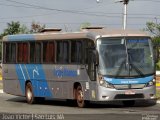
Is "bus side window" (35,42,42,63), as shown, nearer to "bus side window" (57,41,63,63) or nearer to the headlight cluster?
"bus side window" (57,41,63,63)

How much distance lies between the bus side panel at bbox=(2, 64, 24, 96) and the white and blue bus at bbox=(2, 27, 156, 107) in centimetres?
180

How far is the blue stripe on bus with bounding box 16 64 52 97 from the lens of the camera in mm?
26047

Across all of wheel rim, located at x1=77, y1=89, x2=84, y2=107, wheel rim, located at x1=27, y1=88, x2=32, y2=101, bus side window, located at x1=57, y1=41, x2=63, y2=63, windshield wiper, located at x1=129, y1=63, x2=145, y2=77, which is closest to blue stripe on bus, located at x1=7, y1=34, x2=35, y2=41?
wheel rim, located at x1=27, y1=88, x2=32, y2=101

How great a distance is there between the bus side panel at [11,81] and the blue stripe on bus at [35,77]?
0.96 ft

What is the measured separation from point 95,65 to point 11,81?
23.2 feet

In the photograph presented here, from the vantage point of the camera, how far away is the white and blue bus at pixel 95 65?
22.4 metres

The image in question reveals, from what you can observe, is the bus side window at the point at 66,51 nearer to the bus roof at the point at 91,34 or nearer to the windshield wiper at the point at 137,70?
the bus roof at the point at 91,34

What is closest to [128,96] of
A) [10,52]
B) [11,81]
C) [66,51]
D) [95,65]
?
[95,65]

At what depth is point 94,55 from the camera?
73.7 feet

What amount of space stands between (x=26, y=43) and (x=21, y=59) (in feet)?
2.56

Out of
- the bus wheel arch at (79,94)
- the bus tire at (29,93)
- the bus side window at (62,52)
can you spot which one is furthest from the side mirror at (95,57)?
the bus tire at (29,93)

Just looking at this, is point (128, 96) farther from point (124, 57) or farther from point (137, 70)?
point (124, 57)

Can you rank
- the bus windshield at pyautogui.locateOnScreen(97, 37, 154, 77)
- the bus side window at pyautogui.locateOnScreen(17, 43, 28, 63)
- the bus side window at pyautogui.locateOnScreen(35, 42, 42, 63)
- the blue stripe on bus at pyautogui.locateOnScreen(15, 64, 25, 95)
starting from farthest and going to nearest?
the blue stripe on bus at pyautogui.locateOnScreen(15, 64, 25, 95), the bus side window at pyautogui.locateOnScreen(17, 43, 28, 63), the bus side window at pyautogui.locateOnScreen(35, 42, 42, 63), the bus windshield at pyautogui.locateOnScreen(97, 37, 154, 77)

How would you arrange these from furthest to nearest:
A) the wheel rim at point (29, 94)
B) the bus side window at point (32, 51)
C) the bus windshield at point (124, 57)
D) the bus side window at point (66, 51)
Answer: the wheel rim at point (29, 94), the bus side window at point (32, 51), the bus side window at point (66, 51), the bus windshield at point (124, 57)
